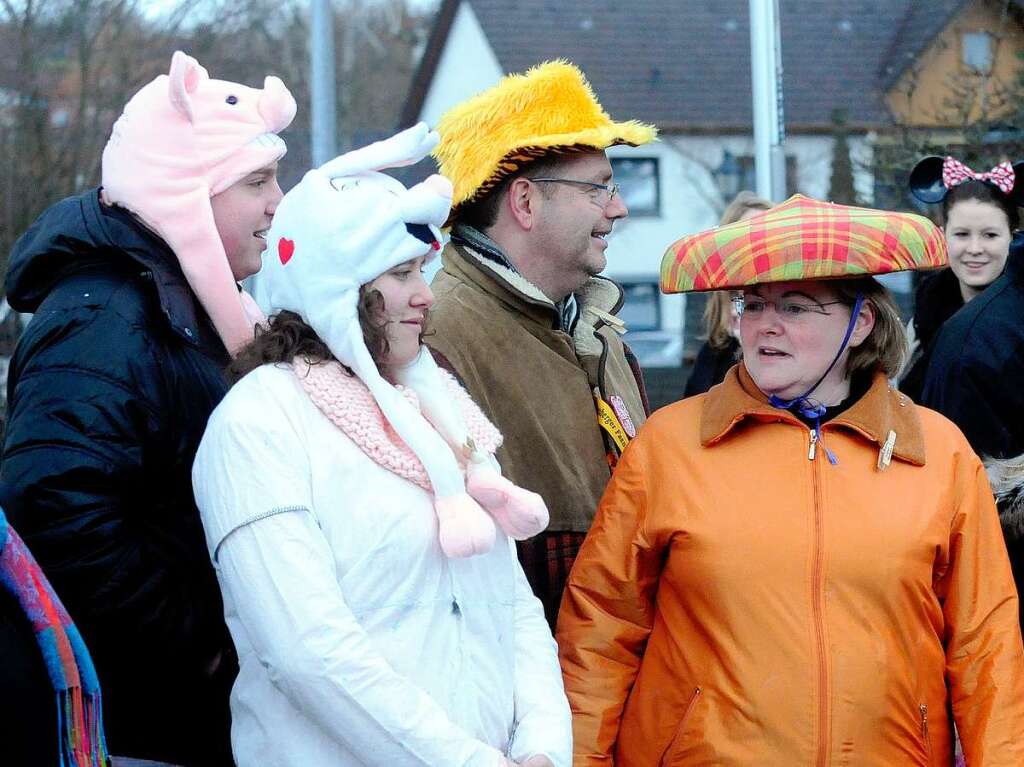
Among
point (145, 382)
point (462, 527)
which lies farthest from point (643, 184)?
point (462, 527)

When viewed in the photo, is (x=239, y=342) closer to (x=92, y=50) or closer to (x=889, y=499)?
(x=889, y=499)

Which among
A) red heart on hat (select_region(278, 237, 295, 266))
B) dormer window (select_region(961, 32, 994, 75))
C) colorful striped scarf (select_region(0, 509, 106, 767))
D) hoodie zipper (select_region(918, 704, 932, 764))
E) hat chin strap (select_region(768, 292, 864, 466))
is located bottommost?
hoodie zipper (select_region(918, 704, 932, 764))

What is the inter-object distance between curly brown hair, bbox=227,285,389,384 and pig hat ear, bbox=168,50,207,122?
0.64 metres

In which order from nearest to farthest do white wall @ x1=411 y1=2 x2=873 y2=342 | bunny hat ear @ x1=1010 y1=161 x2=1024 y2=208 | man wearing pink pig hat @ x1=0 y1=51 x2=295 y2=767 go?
man wearing pink pig hat @ x1=0 y1=51 x2=295 y2=767 → bunny hat ear @ x1=1010 y1=161 x2=1024 y2=208 → white wall @ x1=411 y1=2 x2=873 y2=342

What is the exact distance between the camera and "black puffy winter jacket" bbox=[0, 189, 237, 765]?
2.69 meters

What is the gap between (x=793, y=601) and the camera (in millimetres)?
3023

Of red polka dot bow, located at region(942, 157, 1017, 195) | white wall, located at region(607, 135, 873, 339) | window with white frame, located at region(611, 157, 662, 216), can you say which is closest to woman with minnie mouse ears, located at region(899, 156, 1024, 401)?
red polka dot bow, located at region(942, 157, 1017, 195)

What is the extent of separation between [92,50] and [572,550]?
8155 mm

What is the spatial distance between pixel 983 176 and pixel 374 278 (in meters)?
3.20

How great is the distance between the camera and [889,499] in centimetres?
308

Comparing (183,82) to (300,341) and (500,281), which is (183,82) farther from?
(500,281)

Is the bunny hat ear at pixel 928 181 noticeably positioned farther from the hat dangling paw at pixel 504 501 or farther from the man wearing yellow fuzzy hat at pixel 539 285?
the hat dangling paw at pixel 504 501

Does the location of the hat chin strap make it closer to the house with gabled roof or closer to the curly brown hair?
the curly brown hair

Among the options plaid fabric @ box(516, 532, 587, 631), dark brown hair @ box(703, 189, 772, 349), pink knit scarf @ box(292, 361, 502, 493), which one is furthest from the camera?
dark brown hair @ box(703, 189, 772, 349)
